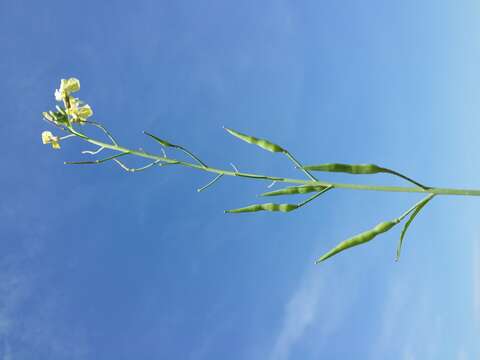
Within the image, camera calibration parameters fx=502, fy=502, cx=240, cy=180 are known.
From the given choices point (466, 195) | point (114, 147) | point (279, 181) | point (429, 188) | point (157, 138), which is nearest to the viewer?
point (466, 195)

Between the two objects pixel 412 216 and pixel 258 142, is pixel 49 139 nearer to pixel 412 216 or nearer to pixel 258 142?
pixel 258 142

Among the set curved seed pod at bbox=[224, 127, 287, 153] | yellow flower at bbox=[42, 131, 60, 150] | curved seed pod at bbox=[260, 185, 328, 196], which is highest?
yellow flower at bbox=[42, 131, 60, 150]

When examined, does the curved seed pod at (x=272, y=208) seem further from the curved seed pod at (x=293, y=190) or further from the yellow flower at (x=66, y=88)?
the yellow flower at (x=66, y=88)

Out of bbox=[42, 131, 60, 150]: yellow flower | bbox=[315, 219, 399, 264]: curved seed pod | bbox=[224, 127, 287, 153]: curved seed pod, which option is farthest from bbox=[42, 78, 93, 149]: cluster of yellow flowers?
bbox=[315, 219, 399, 264]: curved seed pod

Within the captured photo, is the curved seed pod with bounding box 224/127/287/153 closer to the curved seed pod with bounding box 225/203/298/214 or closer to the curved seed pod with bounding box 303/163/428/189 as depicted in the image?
the curved seed pod with bounding box 225/203/298/214

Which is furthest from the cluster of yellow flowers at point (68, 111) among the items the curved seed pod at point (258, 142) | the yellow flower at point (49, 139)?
the curved seed pod at point (258, 142)

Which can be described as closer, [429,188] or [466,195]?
[466,195]

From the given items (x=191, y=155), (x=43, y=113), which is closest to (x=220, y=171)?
(x=191, y=155)

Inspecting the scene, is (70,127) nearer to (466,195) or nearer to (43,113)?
(43,113)
